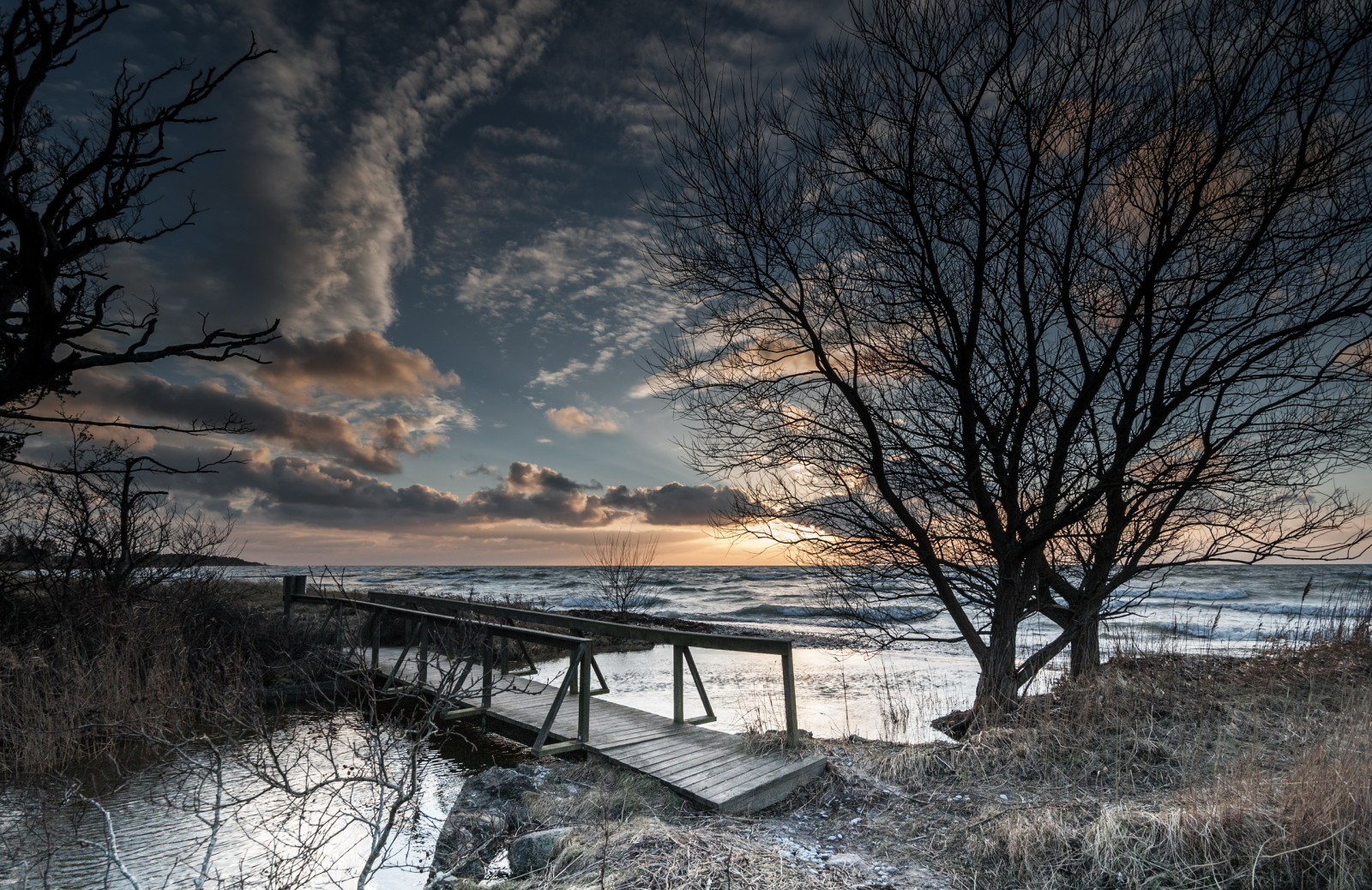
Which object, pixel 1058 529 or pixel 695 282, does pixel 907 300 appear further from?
pixel 1058 529

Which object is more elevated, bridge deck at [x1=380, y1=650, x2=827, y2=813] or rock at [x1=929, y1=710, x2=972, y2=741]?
bridge deck at [x1=380, y1=650, x2=827, y2=813]

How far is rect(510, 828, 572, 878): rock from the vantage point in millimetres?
4871

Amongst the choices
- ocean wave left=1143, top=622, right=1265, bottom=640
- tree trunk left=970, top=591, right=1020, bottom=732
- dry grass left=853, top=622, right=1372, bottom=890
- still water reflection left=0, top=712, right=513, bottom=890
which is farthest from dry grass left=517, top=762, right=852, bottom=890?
ocean wave left=1143, top=622, right=1265, bottom=640

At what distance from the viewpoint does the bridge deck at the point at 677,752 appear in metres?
6.20

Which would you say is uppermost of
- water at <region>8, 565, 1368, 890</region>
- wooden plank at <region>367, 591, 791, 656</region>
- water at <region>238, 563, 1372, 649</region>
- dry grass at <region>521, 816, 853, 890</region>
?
wooden plank at <region>367, 591, 791, 656</region>

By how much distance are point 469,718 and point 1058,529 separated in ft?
26.9

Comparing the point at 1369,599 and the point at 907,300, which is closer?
the point at 907,300

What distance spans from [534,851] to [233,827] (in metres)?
3.24

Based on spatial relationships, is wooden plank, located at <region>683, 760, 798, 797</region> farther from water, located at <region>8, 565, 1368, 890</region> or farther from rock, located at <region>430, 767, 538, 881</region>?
rock, located at <region>430, 767, 538, 881</region>

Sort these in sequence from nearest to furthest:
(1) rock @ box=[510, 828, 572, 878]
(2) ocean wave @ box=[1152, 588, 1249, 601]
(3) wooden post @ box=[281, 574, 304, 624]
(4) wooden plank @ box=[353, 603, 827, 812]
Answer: (1) rock @ box=[510, 828, 572, 878]
(4) wooden plank @ box=[353, 603, 827, 812]
(3) wooden post @ box=[281, 574, 304, 624]
(2) ocean wave @ box=[1152, 588, 1249, 601]

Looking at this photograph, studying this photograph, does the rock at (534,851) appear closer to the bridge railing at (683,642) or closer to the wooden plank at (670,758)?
the wooden plank at (670,758)

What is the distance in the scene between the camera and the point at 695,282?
8.15m

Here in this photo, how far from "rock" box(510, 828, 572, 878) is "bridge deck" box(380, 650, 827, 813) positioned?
1.08 metres

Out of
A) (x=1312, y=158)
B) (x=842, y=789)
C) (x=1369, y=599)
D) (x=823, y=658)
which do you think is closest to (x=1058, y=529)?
(x=842, y=789)
